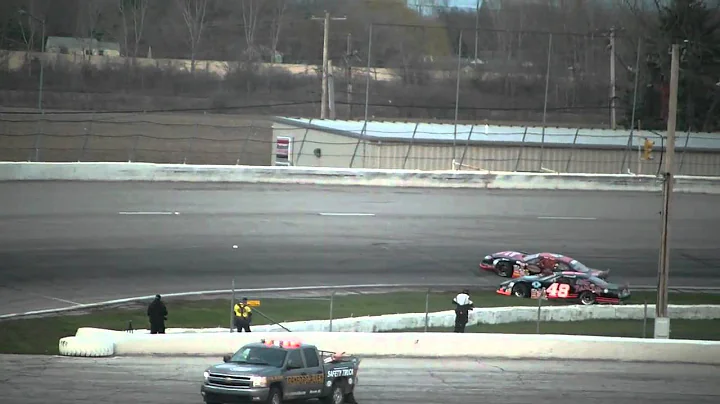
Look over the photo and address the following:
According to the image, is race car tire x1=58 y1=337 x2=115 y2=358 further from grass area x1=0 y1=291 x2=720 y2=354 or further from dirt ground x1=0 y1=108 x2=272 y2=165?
dirt ground x1=0 y1=108 x2=272 y2=165

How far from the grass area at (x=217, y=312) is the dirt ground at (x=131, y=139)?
94.2ft

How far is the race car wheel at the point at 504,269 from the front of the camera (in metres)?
31.8

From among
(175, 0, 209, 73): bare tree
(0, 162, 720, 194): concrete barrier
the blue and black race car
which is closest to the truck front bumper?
the blue and black race car

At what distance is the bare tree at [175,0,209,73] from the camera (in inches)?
3698

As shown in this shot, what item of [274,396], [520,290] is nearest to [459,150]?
[520,290]

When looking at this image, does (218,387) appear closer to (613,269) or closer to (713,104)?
(613,269)

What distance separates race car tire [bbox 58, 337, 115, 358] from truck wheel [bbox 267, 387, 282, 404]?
4802mm

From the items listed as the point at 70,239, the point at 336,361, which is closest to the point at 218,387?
the point at 336,361

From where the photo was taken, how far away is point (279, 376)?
1680 cm

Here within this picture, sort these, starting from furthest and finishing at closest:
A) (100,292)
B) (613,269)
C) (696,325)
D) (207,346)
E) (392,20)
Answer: (392,20)
(613,269)
(696,325)
(100,292)
(207,346)

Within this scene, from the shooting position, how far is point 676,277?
111 feet

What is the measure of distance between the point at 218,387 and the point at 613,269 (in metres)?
19.6

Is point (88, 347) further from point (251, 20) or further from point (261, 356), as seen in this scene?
point (251, 20)

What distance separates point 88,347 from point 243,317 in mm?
3713
